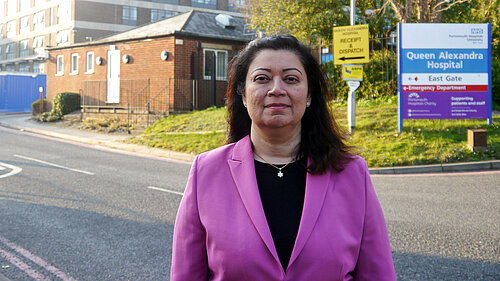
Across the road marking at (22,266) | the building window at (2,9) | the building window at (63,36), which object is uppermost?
the building window at (2,9)

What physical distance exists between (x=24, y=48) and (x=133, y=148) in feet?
163

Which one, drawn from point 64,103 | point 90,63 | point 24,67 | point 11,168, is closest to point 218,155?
point 11,168

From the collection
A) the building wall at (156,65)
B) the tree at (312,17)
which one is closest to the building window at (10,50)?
the building wall at (156,65)

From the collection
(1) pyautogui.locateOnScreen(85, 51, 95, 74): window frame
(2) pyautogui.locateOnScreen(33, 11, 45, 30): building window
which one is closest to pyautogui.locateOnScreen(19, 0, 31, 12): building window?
(2) pyautogui.locateOnScreen(33, 11, 45, 30): building window

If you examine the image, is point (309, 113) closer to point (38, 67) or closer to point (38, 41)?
point (38, 67)

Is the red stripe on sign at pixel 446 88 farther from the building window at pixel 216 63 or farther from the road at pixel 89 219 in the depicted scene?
the building window at pixel 216 63

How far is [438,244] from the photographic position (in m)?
4.89

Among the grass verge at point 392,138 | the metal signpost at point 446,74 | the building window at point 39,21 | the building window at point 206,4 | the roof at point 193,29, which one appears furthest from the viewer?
the building window at point 206,4

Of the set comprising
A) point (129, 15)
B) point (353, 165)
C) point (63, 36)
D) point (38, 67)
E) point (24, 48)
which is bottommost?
point (353, 165)

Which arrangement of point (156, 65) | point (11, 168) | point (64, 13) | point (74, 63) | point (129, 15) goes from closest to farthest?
point (11, 168) < point (156, 65) < point (74, 63) < point (64, 13) < point (129, 15)

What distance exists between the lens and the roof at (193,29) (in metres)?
23.5

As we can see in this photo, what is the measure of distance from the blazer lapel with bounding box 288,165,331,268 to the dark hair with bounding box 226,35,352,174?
4 cm

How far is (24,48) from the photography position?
57188 millimetres

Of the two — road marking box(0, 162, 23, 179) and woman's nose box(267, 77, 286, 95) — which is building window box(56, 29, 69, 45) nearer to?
road marking box(0, 162, 23, 179)
